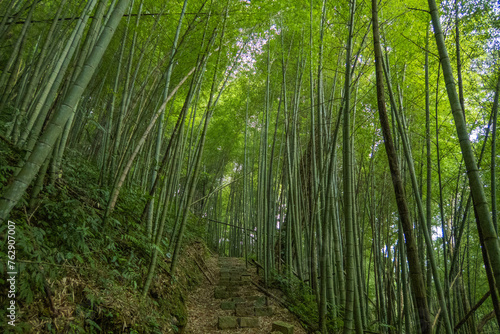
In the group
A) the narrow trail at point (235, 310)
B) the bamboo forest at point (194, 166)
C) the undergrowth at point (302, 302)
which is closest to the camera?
the bamboo forest at point (194, 166)

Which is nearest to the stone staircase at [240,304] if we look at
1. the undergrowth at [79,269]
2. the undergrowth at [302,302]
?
the undergrowth at [302,302]

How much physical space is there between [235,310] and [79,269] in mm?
2386

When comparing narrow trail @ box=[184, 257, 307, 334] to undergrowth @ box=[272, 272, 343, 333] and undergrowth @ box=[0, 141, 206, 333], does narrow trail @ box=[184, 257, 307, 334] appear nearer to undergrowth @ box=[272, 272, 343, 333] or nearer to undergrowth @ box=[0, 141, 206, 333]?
undergrowth @ box=[272, 272, 343, 333]

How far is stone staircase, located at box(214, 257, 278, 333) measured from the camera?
314 centimetres

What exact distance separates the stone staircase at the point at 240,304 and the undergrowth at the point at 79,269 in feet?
2.23

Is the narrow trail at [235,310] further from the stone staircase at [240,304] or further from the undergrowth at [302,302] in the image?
the undergrowth at [302,302]

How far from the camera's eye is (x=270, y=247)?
406 cm

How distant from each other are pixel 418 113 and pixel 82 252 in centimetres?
531

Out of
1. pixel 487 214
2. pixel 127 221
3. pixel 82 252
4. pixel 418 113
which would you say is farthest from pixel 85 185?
pixel 418 113

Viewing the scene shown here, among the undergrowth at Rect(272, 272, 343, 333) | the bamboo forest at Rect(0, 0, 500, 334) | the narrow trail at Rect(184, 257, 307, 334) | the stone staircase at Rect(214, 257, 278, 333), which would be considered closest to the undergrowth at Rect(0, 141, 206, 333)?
the bamboo forest at Rect(0, 0, 500, 334)

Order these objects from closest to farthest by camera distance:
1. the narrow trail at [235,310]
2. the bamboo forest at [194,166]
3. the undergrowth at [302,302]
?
1. the bamboo forest at [194,166]
2. the undergrowth at [302,302]
3. the narrow trail at [235,310]

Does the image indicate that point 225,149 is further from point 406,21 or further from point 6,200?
point 6,200

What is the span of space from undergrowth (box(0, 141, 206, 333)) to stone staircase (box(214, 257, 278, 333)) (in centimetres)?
68

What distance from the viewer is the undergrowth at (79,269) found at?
1.36 meters
